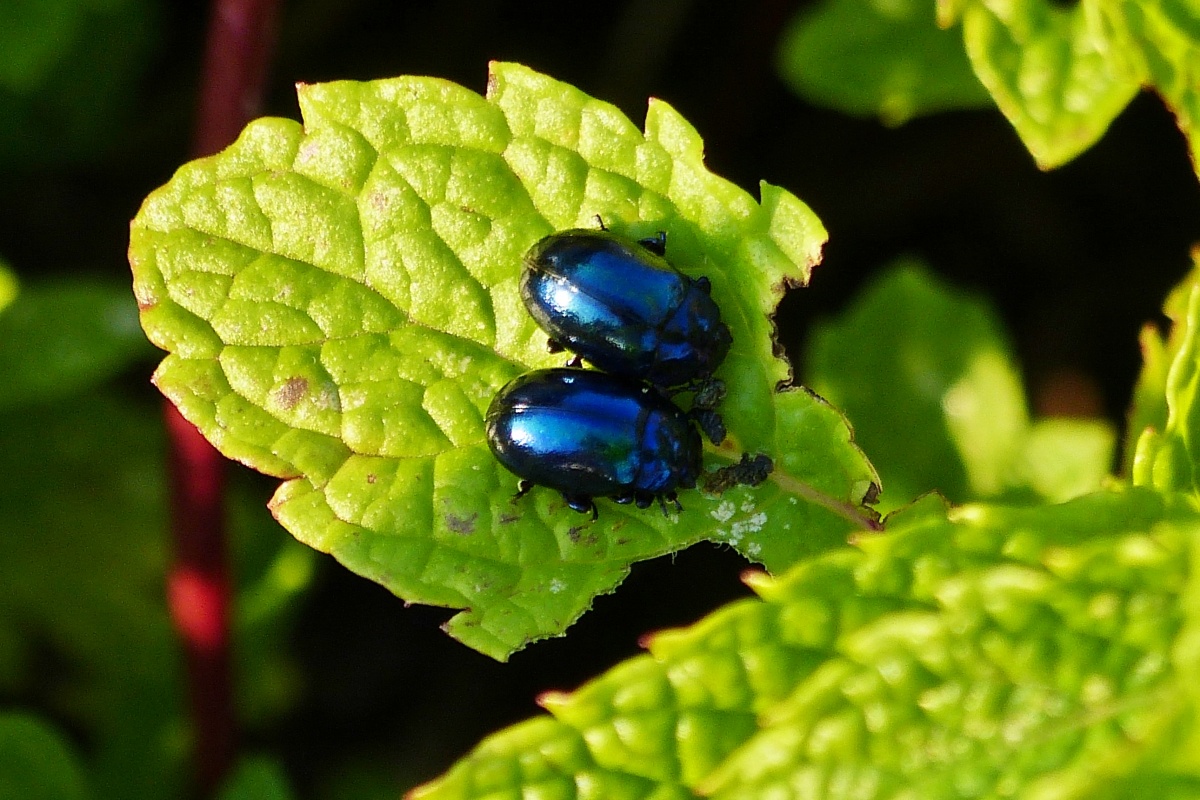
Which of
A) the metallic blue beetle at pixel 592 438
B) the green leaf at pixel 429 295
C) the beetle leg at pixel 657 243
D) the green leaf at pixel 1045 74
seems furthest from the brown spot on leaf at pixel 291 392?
the green leaf at pixel 1045 74

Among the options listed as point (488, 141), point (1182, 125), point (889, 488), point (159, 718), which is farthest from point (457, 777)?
point (159, 718)

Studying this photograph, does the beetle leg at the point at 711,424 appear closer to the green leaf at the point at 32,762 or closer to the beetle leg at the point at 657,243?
the beetle leg at the point at 657,243

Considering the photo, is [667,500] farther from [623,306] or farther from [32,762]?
[32,762]

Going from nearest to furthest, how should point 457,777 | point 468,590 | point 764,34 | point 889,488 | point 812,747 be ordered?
point 812,747
point 457,777
point 468,590
point 889,488
point 764,34

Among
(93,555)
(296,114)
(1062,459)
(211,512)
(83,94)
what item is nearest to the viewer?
(211,512)

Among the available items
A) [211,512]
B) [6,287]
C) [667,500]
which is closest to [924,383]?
[667,500]

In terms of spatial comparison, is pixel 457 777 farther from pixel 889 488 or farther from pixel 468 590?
pixel 889 488

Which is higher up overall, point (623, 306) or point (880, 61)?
point (880, 61)
